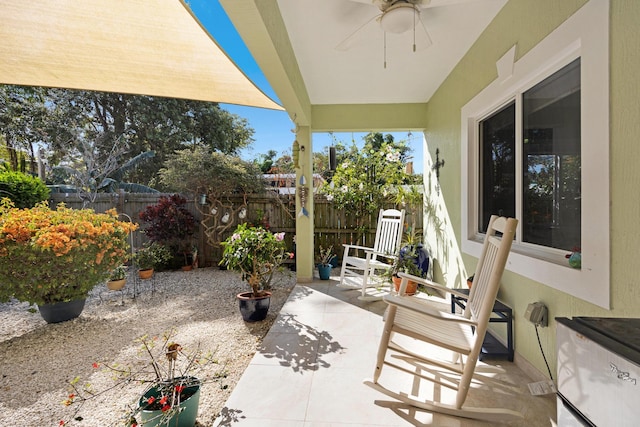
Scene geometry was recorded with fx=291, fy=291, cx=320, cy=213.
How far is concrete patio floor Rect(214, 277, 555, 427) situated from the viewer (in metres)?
1.54

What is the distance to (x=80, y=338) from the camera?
9.06ft

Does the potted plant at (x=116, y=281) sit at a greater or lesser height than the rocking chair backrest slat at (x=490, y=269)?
lesser

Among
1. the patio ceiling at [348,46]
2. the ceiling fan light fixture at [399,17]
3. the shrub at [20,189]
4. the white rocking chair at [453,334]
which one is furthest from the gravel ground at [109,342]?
the ceiling fan light fixture at [399,17]

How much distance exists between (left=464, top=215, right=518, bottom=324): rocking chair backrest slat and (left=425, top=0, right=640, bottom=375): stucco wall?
1.20ft

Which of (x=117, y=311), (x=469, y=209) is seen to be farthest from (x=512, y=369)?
(x=117, y=311)

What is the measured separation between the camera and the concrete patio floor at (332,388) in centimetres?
154

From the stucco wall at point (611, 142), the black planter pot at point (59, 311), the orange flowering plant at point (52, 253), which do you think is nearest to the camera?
the stucco wall at point (611, 142)

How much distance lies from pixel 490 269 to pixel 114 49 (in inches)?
104

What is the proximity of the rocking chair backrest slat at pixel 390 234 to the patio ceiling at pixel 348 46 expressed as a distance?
5.44 feet

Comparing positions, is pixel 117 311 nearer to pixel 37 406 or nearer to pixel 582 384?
pixel 37 406

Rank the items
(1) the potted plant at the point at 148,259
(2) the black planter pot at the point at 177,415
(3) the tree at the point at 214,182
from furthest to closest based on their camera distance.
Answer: (3) the tree at the point at 214,182 → (1) the potted plant at the point at 148,259 → (2) the black planter pot at the point at 177,415

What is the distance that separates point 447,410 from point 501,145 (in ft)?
6.95

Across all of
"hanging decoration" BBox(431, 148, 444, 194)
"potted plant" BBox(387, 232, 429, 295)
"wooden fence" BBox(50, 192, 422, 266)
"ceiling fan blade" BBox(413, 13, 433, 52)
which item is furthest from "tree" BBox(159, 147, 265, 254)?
"ceiling fan blade" BBox(413, 13, 433, 52)

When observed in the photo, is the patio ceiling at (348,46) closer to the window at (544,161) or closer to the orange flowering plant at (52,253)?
the window at (544,161)
